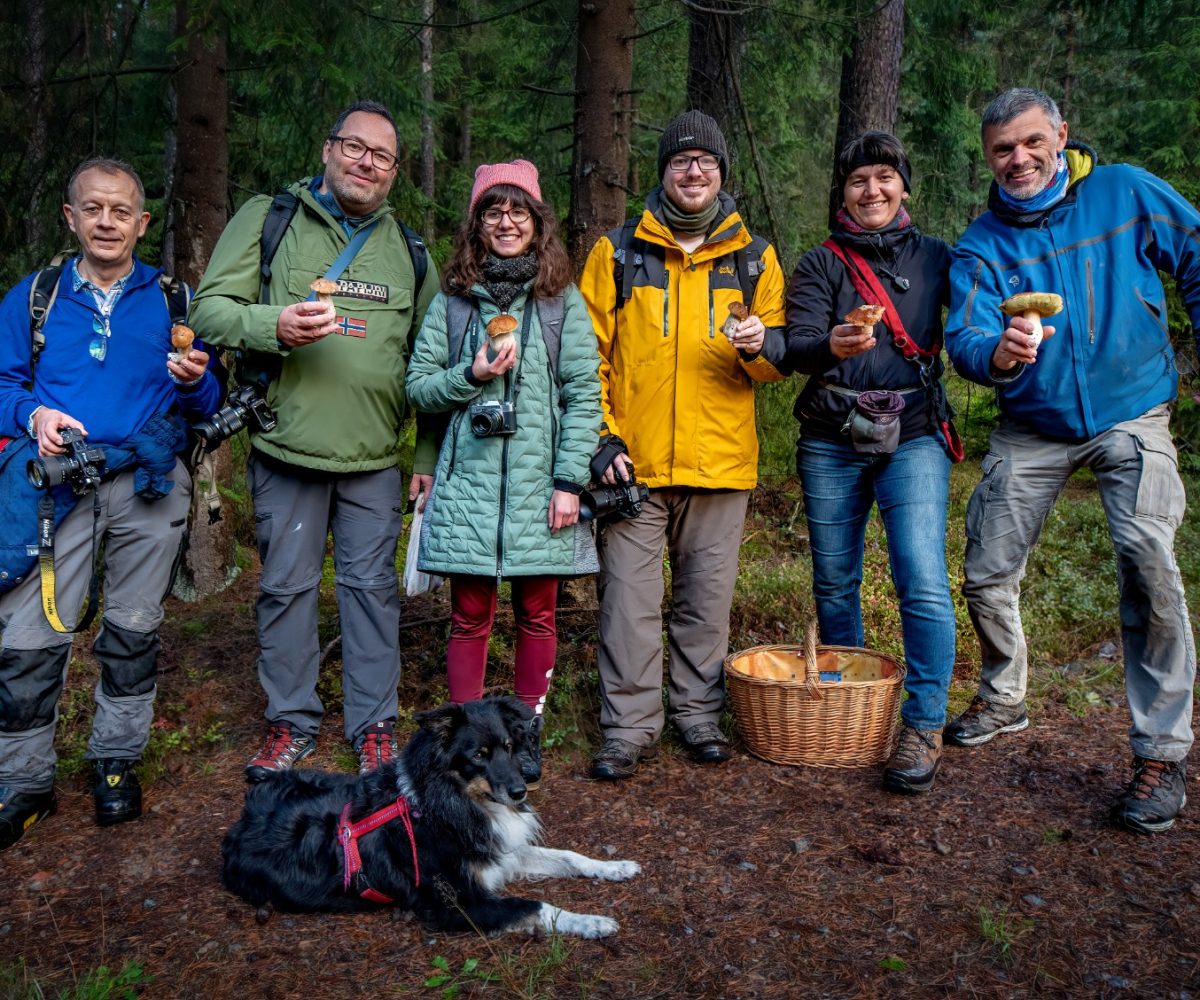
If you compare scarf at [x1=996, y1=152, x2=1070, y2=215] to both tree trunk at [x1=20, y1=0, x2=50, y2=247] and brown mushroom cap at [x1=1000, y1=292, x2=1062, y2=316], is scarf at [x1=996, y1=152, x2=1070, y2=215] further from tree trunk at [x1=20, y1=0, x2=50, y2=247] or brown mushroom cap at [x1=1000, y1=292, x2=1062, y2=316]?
tree trunk at [x1=20, y1=0, x2=50, y2=247]

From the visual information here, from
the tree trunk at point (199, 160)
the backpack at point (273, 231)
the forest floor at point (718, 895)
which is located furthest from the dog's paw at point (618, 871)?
the tree trunk at point (199, 160)

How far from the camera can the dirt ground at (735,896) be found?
300 cm

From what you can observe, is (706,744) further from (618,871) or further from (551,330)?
(551,330)

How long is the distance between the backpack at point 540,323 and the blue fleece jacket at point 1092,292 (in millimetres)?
1667

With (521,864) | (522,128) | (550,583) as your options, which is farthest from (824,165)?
(521,864)

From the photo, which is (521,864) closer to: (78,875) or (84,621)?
(78,875)

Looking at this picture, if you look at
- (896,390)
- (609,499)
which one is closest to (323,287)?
(609,499)

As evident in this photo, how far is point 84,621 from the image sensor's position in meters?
4.07

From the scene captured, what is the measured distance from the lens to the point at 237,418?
418 cm

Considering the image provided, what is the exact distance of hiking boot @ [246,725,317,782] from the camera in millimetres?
4395

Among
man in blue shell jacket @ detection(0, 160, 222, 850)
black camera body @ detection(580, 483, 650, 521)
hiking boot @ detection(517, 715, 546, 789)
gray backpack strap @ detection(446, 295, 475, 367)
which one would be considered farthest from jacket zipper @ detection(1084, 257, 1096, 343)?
man in blue shell jacket @ detection(0, 160, 222, 850)

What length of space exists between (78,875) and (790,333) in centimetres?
366

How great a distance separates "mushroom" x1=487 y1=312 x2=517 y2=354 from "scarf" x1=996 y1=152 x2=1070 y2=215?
6.97 ft

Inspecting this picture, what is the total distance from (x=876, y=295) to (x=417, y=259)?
82.2 inches
